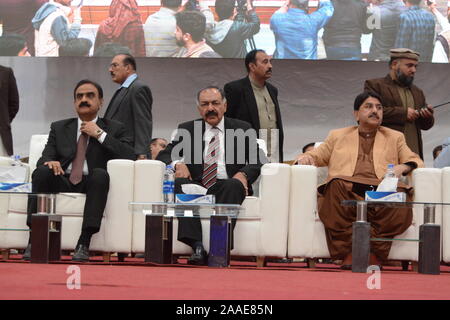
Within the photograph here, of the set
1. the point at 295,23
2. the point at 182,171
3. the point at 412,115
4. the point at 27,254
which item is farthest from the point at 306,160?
the point at 295,23

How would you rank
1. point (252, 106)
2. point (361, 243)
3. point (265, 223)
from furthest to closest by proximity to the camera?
1. point (252, 106)
2. point (265, 223)
3. point (361, 243)

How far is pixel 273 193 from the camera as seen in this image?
5.12 m

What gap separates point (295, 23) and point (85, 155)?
325 centimetres

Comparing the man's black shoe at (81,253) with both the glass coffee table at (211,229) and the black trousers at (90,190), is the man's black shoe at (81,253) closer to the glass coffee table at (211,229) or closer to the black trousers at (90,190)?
the black trousers at (90,190)

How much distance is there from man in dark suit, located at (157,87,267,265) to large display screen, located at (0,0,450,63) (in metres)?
2.79

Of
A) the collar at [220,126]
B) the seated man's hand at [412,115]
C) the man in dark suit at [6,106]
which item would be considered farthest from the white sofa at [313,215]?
the man in dark suit at [6,106]

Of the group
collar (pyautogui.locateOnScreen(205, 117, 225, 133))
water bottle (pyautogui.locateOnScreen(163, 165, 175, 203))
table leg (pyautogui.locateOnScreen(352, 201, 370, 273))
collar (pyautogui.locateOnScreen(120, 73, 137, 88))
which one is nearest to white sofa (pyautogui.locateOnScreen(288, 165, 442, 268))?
table leg (pyautogui.locateOnScreen(352, 201, 370, 273))

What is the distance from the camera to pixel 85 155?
17.8 feet

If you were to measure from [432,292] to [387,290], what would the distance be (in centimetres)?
16

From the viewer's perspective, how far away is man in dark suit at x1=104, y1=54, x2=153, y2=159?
598 centimetres

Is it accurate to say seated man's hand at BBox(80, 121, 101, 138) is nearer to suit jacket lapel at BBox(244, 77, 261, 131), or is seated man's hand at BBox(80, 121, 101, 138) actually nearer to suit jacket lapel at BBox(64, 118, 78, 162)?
suit jacket lapel at BBox(64, 118, 78, 162)

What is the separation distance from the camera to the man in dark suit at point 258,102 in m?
6.29

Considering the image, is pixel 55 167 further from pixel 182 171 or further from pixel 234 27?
pixel 234 27

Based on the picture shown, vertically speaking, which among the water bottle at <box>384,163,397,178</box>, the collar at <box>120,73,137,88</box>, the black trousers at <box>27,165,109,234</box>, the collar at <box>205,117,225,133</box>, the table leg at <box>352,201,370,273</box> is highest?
the collar at <box>120,73,137,88</box>
